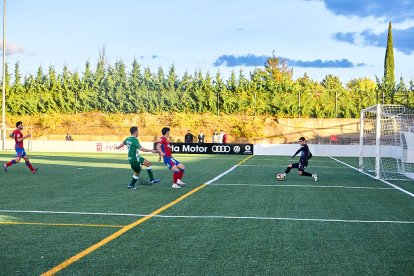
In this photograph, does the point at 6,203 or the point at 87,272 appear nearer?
the point at 87,272

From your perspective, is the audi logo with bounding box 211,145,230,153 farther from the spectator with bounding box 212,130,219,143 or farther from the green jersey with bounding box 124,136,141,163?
the green jersey with bounding box 124,136,141,163

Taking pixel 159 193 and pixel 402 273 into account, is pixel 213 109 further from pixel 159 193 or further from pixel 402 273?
pixel 402 273

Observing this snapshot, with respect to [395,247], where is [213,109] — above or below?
above

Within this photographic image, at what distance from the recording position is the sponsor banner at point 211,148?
43.2m

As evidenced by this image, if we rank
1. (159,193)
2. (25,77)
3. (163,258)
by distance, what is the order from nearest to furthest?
1. (163,258)
2. (159,193)
3. (25,77)

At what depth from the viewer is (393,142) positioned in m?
26.1

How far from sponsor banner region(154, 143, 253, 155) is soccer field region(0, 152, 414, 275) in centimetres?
2794

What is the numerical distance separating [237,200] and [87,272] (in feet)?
23.0

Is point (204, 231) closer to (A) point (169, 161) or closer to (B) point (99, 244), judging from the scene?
(B) point (99, 244)

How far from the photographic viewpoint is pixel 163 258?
6.35 metres

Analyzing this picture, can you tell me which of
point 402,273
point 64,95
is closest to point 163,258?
point 402,273

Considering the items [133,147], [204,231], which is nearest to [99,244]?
[204,231]

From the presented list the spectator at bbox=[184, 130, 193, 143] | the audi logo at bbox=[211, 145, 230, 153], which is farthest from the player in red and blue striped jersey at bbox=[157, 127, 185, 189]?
the spectator at bbox=[184, 130, 193, 143]

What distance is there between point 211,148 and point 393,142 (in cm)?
1973
